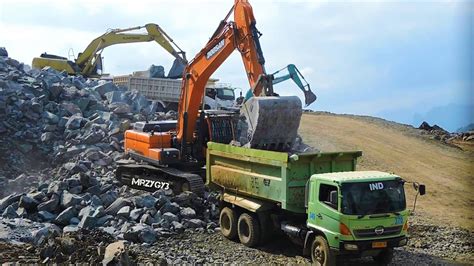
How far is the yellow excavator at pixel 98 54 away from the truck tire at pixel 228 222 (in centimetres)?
1595

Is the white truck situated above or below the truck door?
above

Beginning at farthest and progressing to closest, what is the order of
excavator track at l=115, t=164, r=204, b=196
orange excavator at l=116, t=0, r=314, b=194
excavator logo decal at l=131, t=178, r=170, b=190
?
excavator logo decal at l=131, t=178, r=170, b=190 < excavator track at l=115, t=164, r=204, b=196 < orange excavator at l=116, t=0, r=314, b=194

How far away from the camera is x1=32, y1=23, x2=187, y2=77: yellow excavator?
2790 centimetres

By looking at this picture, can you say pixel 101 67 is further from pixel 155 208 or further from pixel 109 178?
pixel 155 208

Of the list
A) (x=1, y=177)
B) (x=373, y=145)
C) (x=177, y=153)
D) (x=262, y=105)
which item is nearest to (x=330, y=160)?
(x=262, y=105)

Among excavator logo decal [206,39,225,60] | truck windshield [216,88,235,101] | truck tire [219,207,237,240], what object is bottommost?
truck tire [219,207,237,240]

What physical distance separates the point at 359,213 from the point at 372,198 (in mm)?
372

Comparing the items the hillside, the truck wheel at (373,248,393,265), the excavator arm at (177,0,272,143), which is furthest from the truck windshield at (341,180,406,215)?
the hillside

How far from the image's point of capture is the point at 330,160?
11.1 metres

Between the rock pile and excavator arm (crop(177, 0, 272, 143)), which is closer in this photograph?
the rock pile

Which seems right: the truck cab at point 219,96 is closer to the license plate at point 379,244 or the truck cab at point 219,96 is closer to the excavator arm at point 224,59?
the excavator arm at point 224,59

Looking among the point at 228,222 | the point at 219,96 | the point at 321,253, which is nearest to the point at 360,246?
the point at 321,253

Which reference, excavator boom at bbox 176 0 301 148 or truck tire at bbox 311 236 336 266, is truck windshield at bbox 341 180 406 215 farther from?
excavator boom at bbox 176 0 301 148

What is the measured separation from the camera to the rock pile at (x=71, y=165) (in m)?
12.4
